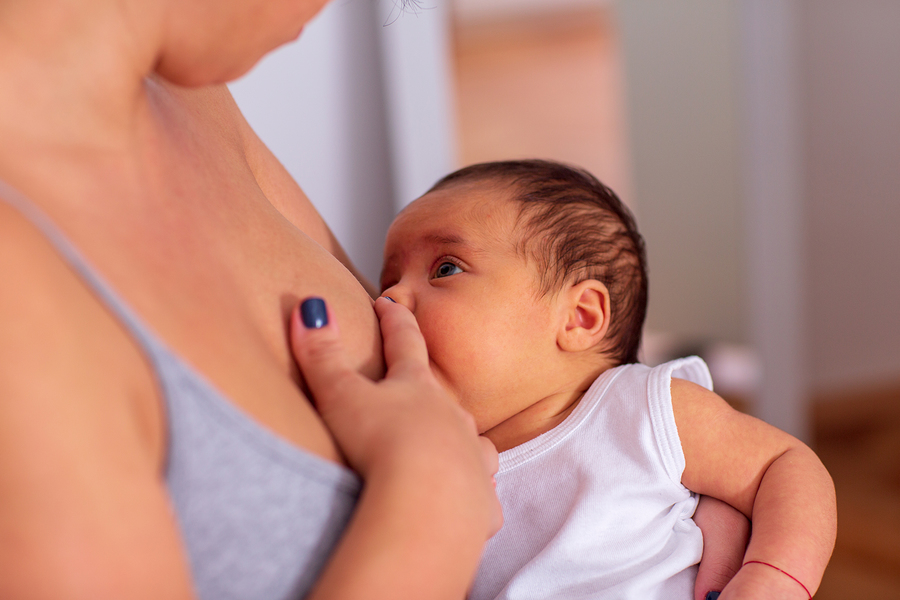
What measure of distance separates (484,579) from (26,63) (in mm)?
660

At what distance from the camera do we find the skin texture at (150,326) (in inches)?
16.8

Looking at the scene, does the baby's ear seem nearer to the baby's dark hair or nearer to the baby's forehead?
the baby's dark hair

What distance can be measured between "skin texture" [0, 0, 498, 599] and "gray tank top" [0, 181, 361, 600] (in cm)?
1

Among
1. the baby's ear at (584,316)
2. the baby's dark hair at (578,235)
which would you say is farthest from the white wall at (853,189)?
the baby's ear at (584,316)

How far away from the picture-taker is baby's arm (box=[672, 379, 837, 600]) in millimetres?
772

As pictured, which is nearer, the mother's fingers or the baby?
the mother's fingers

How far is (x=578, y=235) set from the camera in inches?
39.9

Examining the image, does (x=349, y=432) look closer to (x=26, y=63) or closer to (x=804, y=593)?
(x=26, y=63)

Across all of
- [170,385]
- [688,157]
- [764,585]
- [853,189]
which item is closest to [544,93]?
[688,157]

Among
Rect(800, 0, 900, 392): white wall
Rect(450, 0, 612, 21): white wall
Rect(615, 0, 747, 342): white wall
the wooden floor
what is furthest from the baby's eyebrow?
Rect(450, 0, 612, 21): white wall

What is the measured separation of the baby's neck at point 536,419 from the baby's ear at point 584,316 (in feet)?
0.17

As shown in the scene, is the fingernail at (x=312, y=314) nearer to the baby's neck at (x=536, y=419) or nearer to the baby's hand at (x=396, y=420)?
the baby's hand at (x=396, y=420)

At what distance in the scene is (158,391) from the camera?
501mm

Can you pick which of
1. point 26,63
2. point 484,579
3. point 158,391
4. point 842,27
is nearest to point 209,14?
point 26,63
